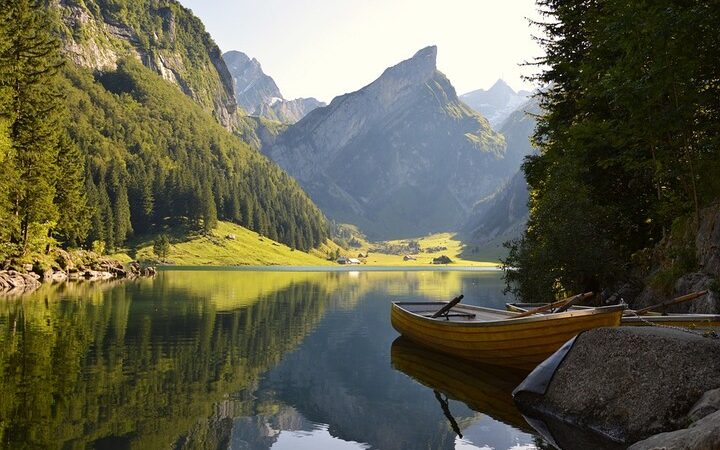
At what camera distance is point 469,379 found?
21875 millimetres

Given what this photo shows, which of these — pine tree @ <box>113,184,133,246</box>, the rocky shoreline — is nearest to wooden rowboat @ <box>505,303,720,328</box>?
the rocky shoreline

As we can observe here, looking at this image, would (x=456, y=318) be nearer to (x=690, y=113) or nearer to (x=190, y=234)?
(x=690, y=113)

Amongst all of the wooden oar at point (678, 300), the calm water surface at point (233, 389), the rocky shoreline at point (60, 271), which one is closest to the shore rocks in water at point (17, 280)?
the rocky shoreline at point (60, 271)

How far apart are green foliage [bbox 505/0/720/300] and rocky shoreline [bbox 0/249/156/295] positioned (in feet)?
166

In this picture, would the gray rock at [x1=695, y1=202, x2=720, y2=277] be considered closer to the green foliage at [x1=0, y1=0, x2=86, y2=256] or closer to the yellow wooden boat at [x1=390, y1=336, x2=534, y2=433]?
the yellow wooden boat at [x1=390, y1=336, x2=534, y2=433]

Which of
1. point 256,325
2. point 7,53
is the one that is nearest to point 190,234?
point 7,53

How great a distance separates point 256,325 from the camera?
37250 millimetres

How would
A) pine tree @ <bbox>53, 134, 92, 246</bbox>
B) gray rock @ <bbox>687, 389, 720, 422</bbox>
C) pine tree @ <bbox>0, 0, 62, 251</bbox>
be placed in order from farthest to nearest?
pine tree @ <bbox>53, 134, 92, 246</bbox> < pine tree @ <bbox>0, 0, 62, 251</bbox> < gray rock @ <bbox>687, 389, 720, 422</bbox>

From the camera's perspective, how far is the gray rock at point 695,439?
876cm

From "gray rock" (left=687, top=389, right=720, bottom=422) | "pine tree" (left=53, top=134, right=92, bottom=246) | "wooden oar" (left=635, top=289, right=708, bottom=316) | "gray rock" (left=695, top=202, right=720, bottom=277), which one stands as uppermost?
"pine tree" (left=53, top=134, right=92, bottom=246)

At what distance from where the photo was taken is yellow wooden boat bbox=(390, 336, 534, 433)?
17.3 m

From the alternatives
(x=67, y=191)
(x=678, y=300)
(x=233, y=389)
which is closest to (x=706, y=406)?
(x=678, y=300)

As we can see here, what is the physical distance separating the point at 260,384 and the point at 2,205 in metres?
50.1

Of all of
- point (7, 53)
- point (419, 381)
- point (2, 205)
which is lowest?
point (419, 381)
